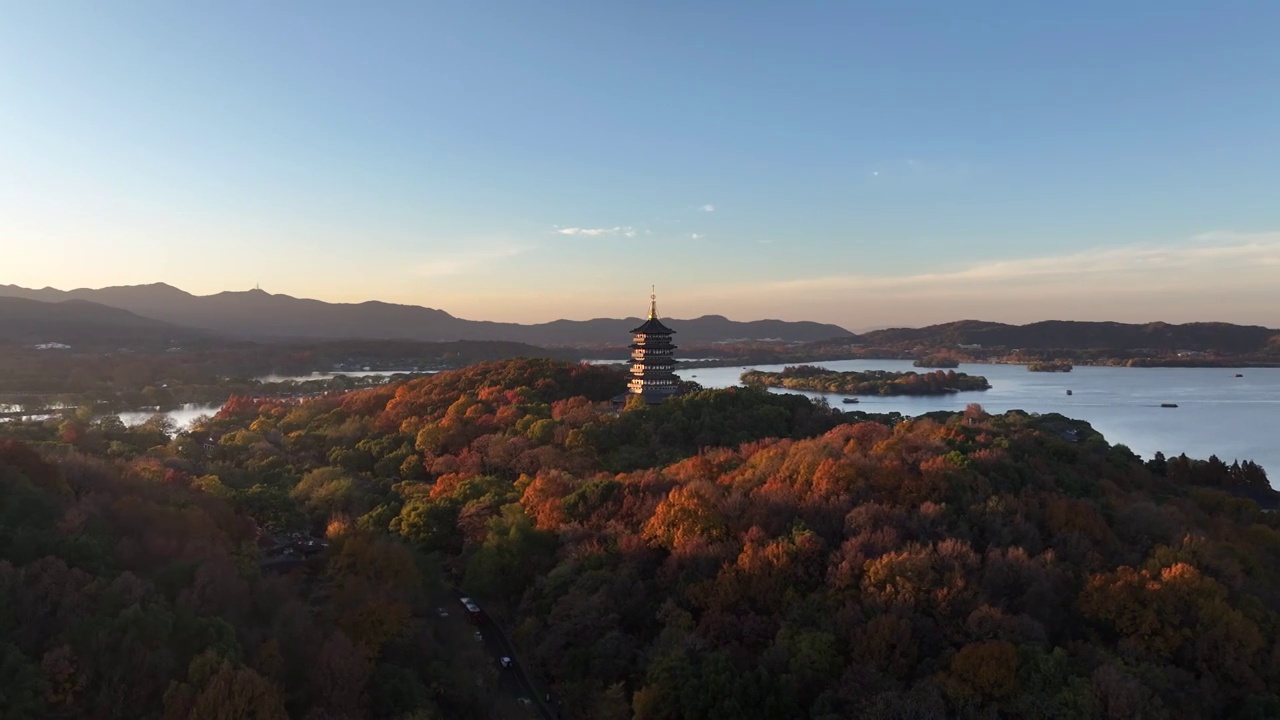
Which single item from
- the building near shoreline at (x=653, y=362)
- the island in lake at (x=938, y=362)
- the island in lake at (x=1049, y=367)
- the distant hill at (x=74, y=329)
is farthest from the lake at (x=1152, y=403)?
the distant hill at (x=74, y=329)

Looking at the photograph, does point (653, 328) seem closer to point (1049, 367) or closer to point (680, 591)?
point (680, 591)

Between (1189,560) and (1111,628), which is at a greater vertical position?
(1189,560)

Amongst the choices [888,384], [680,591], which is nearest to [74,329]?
[888,384]

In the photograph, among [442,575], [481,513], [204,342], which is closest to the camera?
[442,575]

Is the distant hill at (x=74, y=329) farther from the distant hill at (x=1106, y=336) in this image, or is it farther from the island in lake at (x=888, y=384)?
the distant hill at (x=1106, y=336)

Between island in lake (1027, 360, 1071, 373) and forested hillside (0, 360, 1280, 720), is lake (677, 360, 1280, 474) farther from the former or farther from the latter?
forested hillside (0, 360, 1280, 720)

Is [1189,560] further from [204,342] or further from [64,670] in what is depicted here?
[204,342]

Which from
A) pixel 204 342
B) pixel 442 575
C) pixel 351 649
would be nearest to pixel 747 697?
pixel 351 649
